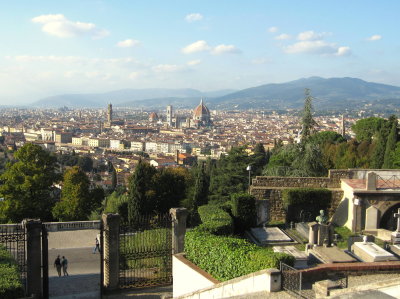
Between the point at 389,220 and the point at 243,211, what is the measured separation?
346 centimetres

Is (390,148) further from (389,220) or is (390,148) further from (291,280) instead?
(291,280)

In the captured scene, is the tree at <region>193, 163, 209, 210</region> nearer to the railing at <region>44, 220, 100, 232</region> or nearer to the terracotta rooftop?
the railing at <region>44, 220, 100, 232</region>

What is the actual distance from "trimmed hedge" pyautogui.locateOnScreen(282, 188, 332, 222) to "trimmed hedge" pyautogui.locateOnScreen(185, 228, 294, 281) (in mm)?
4374

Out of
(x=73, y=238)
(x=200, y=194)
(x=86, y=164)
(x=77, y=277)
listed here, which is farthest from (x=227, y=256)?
(x=86, y=164)

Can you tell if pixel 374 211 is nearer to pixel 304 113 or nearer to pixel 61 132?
pixel 304 113

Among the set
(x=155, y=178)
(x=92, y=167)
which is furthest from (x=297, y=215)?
(x=92, y=167)

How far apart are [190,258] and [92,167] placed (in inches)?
2894

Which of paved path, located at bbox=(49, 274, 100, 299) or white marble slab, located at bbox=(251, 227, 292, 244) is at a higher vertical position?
white marble slab, located at bbox=(251, 227, 292, 244)

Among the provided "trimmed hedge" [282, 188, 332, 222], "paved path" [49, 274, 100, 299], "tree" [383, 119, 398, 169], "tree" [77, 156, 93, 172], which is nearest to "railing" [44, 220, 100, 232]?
"paved path" [49, 274, 100, 299]

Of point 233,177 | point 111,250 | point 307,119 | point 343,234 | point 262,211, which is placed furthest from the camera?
point 233,177

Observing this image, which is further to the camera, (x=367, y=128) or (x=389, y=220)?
(x=367, y=128)

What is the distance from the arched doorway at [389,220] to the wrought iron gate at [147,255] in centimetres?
526

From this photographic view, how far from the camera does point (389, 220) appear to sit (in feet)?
35.5

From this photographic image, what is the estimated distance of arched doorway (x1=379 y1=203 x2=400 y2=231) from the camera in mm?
10750
